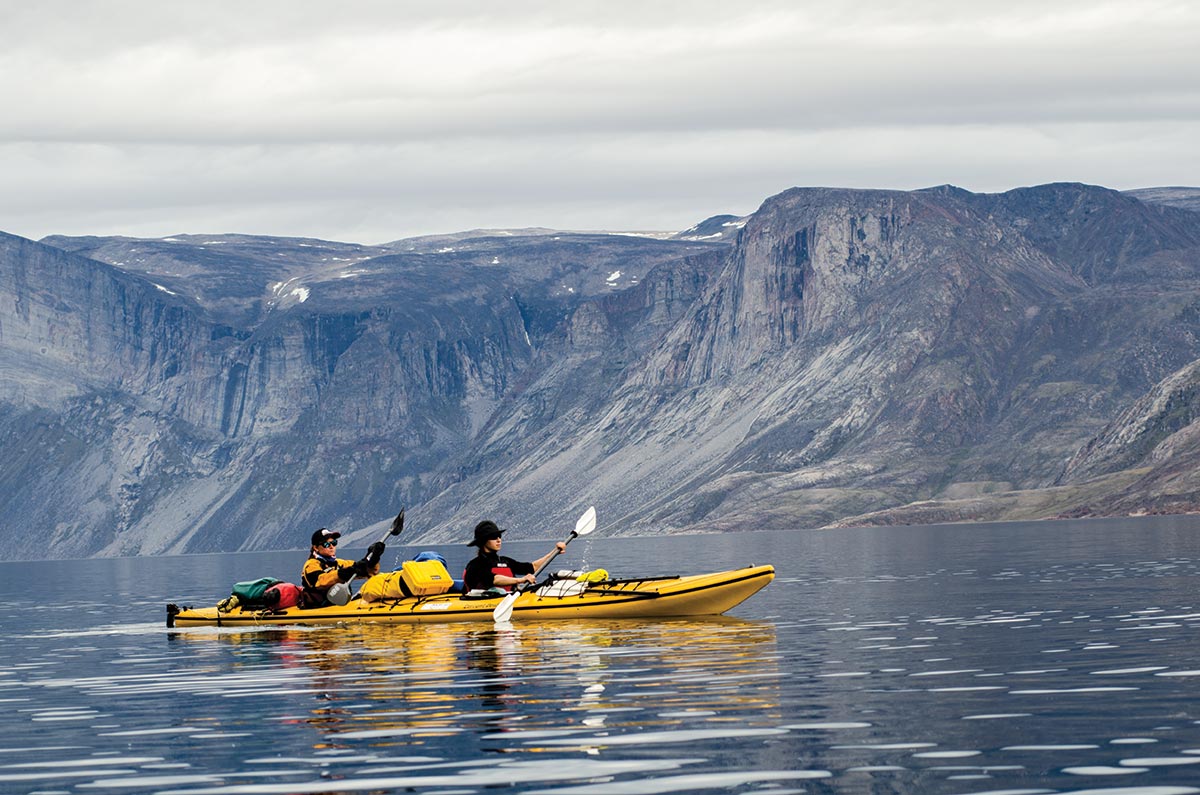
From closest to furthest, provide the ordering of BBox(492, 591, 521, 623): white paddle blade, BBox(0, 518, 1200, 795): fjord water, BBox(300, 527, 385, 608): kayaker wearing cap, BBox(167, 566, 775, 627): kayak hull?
BBox(0, 518, 1200, 795): fjord water
BBox(492, 591, 521, 623): white paddle blade
BBox(167, 566, 775, 627): kayak hull
BBox(300, 527, 385, 608): kayaker wearing cap

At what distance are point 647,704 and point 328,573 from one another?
25.1 metres

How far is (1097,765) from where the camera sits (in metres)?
18.9

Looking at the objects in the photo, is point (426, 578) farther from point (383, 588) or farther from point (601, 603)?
point (601, 603)

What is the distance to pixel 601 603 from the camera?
46.1 meters

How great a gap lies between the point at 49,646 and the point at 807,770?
36.0 m

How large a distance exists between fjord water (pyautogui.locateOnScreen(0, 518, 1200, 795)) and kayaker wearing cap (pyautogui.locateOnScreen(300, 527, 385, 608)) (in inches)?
40.9

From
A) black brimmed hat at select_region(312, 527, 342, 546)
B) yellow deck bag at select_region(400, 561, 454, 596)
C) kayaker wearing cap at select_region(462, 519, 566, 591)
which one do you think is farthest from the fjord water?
black brimmed hat at select_region(312, 527, 342, 546)

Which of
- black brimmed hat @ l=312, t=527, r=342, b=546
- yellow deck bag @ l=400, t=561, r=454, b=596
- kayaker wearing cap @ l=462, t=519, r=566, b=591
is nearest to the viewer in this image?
kayaker wearing cap @ l=462, t=519, r=566, b=591

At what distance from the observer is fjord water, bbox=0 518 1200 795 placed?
19.8 metres

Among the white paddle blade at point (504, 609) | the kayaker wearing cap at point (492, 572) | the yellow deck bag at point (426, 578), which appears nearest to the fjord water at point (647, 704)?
the white paddle blade at point (504, 609)

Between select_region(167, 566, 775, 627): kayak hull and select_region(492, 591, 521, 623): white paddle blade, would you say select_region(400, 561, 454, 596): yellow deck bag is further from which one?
select_region(492, 591, 521, 623): white paddle blade

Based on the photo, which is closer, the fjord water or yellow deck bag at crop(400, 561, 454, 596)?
the fjord water

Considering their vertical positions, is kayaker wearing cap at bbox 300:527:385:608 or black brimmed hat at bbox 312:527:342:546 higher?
black brimmed hat at bbox 312:527:342:546

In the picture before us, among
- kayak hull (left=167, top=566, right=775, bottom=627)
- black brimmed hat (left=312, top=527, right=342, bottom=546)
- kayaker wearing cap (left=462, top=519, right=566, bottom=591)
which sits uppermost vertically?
black brimmed hat (left=312, top=527, right=342, bottom=546)
